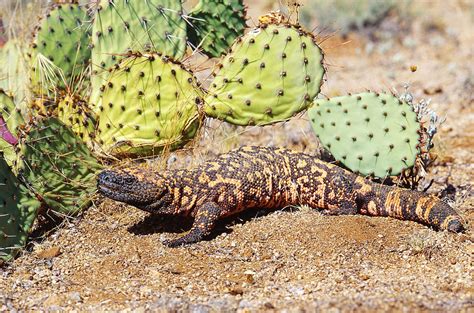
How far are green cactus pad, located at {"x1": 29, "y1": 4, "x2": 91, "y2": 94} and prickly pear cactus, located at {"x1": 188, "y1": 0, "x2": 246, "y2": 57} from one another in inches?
39.8

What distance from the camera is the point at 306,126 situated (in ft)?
24.8

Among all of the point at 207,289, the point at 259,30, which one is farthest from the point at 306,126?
the point at 207,289

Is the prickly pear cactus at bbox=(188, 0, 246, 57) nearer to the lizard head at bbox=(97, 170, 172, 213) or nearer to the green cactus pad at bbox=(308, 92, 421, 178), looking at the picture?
the green cactus pad at bbox=(308, 92, 421, 178)

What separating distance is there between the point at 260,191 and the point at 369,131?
100 cm

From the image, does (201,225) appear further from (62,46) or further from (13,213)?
(62,46)

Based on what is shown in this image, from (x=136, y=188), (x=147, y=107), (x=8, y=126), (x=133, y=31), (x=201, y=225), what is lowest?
(x=201, y=225)

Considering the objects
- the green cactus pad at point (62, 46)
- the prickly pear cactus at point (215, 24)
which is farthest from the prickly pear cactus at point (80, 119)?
the prickly pear cactus at point (215, 24)

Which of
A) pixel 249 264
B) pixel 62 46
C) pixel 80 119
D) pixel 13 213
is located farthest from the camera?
pixel 62 46

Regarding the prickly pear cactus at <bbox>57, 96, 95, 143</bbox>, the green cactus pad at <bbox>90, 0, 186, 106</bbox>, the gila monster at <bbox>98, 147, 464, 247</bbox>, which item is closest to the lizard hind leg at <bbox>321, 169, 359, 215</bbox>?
the gila monster at <bbox>98, 147, 464, 247</bbox>

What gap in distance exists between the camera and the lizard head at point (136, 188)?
4898 mm

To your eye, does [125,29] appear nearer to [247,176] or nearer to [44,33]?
[44,33]

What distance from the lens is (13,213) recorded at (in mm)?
4785

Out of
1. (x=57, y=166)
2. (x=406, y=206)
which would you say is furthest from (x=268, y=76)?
(x=57, y=166)

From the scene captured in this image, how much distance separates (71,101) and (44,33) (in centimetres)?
92
